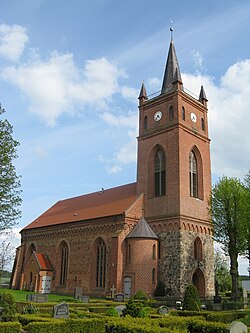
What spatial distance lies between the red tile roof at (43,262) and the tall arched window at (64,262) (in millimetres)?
1834

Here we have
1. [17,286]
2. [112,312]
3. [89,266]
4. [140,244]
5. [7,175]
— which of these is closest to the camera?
[112,312]

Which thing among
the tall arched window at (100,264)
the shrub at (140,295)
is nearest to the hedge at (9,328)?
the shrub at (140,295)

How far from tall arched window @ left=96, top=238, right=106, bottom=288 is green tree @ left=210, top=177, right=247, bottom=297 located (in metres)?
11.8

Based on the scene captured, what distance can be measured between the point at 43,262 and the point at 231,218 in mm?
23872

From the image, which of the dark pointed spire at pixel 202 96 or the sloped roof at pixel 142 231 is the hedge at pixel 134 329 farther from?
the dark pointed spire at pixel 202 96

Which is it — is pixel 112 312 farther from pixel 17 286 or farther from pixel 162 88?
pixel 17 286

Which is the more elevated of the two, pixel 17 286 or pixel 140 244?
pixel 140 244

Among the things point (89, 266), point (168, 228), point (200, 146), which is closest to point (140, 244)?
point (168, 228)

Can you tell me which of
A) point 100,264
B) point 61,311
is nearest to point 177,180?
point 100,264

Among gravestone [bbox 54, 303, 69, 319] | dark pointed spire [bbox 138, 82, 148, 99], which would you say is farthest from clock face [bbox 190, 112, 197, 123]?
gravestone [bbox 54, 303, 69, 319]

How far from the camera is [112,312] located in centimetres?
1850

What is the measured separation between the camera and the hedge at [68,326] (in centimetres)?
1442

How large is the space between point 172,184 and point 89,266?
1274cm

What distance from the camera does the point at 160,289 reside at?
32.7 m
